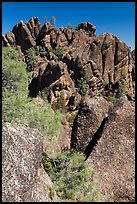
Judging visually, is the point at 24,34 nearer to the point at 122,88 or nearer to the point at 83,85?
the point at 83,85

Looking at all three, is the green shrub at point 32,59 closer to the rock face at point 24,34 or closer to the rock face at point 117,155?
the rock face at point 24,34

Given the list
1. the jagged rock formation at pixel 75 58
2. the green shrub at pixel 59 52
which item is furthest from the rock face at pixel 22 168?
the green shrub at pixel 59 52

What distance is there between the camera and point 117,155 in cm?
1741

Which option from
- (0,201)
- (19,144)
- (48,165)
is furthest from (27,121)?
(0,201)

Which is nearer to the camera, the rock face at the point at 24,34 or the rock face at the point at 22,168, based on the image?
the rock face at the point at 22,168

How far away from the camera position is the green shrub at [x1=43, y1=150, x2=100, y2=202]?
13923 mm

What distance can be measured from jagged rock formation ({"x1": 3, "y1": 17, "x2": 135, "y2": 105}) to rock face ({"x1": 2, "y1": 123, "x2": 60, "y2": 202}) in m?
44.4

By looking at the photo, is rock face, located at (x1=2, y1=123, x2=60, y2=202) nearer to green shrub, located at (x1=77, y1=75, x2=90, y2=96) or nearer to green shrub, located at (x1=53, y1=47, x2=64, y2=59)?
green shrub, located at (x1=77, y1=75, x2=90, y2=96)

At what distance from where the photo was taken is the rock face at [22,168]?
988 cm

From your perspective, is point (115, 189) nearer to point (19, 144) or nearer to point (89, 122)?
point (89, 122)

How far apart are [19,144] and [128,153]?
897 centimetres

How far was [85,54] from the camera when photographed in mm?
72875

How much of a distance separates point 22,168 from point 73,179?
4917 millimetres

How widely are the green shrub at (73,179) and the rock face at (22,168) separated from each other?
1.76 meters
